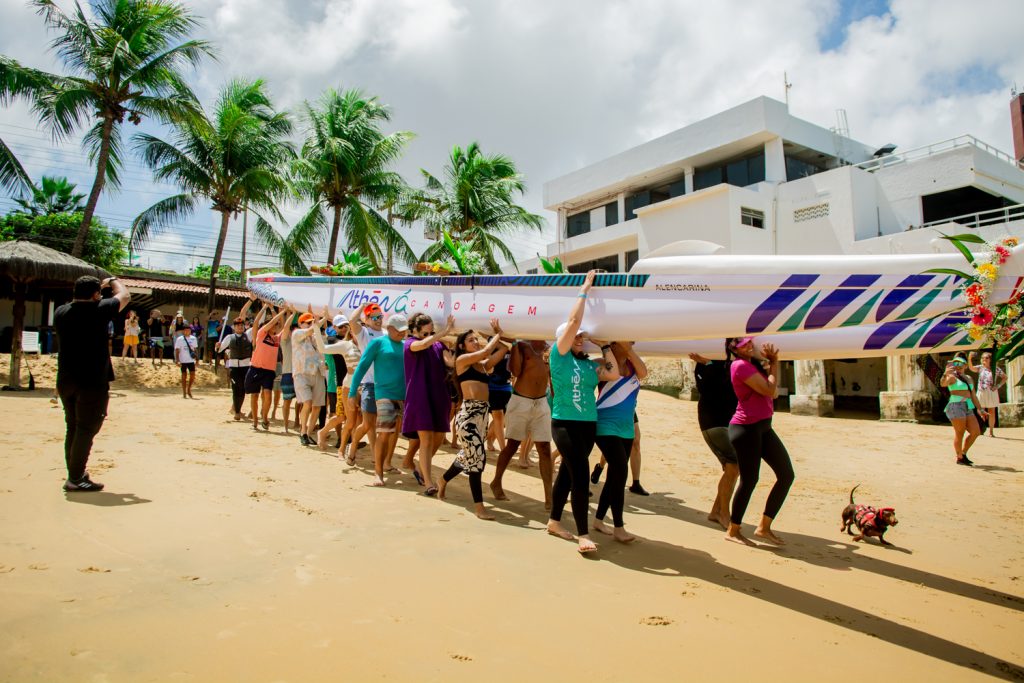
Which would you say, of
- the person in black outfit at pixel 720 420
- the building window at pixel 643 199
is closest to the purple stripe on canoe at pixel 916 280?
the person in black outfit at pixel 720 420

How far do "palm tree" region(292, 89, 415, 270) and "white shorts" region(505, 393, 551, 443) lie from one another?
14.9 meters

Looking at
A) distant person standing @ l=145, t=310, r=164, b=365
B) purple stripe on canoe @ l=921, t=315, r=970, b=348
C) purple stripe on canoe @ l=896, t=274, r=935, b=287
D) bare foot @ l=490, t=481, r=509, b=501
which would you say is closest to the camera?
purple stripe on canoe @ l=896, t=274, r=935, b=287

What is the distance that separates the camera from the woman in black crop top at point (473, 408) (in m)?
5.14

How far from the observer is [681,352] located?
19.8 ft

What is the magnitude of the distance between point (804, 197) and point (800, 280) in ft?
63.3

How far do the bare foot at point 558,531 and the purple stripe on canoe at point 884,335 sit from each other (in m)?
3.09

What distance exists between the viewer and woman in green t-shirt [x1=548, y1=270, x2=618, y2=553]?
438 centimetres

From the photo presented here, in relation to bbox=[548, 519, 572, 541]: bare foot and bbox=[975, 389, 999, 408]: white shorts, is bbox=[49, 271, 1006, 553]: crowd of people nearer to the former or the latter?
bbox=[548, 519, 572, 541]: bare foot

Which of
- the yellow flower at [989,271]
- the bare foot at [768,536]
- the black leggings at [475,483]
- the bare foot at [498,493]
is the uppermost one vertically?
the yellow flower at [989,271]

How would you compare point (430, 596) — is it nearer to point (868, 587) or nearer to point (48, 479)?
point (868, 587)

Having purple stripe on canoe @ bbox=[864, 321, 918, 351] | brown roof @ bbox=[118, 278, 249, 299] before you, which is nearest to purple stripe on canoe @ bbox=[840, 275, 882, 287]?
purple stripe on canoe @ bbox=[864, 321, 918, 351]

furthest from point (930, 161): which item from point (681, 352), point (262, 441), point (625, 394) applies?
point (262, 441)

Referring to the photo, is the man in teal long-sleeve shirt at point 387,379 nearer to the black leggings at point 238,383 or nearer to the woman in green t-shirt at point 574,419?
the woman in green t-shirt at point 574,419

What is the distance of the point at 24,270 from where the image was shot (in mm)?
12625
